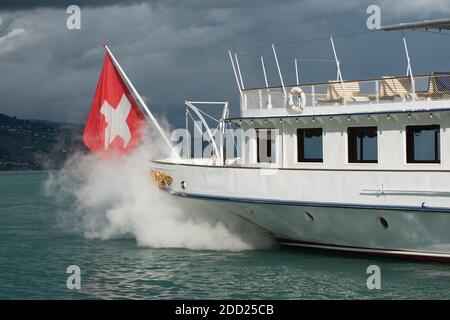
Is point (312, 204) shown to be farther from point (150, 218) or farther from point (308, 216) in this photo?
point (150, 218)

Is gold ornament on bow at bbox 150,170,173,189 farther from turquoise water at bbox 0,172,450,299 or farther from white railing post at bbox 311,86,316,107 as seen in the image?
white railing post at bbox 311,86,316,107

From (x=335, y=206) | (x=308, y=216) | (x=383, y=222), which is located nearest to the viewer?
(x=383, y=222)

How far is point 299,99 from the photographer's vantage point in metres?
21.9

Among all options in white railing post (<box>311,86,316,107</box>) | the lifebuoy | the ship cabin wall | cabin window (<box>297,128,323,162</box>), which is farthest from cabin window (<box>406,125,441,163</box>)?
the lifebuoy

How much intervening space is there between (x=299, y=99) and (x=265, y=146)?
1.82 metres

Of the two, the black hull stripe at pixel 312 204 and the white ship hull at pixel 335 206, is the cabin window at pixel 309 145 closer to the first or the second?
the white ship hull at pixel 335 206

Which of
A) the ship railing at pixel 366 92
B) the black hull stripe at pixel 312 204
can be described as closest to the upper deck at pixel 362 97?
the ship railing at pixel 366 92

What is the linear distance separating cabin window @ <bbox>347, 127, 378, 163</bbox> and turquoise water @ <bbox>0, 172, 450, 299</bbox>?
9.07ft

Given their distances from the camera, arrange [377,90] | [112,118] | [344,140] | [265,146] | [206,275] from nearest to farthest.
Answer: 1. [206,275]
2. [377,90]
3. [344,140]
4. [265,146]
5. [112,118]

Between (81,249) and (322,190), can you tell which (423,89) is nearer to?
(322,190)

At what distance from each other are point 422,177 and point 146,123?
10.6 metres

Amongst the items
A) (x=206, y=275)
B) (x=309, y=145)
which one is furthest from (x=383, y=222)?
(x=206, y=275)

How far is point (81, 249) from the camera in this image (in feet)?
81.7

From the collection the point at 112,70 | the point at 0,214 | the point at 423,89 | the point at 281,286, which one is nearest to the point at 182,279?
the point at 281,286
